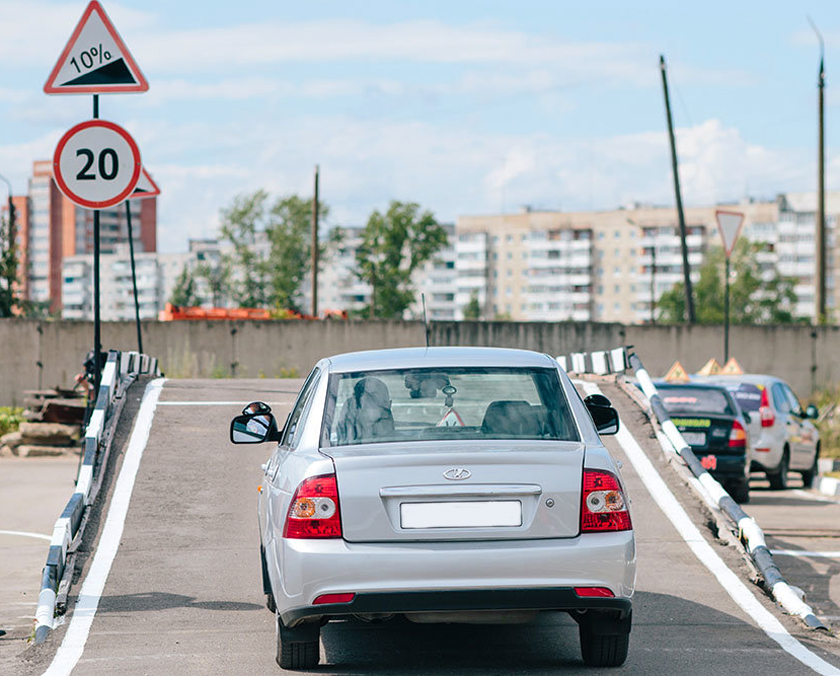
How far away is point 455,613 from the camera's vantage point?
233 inches

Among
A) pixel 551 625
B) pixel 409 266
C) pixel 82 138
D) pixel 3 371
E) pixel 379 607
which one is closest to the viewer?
pixel 379 607

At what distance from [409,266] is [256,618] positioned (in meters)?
108

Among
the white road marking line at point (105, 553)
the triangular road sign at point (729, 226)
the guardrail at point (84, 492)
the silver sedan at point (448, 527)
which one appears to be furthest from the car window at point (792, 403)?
the silver sedan at point (448, 527)

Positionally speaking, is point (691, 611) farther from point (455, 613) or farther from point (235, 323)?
point (235, 323)

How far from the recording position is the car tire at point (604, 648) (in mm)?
6489

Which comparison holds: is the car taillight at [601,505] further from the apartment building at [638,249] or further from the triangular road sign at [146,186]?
the apartment building at [638,249]

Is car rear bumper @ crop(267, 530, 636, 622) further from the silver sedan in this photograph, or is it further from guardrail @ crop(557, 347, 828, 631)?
guardrail @ crop(557, 347, 828, 631)

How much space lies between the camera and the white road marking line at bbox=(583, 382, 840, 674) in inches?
280

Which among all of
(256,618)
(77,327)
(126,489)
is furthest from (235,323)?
(256,618)

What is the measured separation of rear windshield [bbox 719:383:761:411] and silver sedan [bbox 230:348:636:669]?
41.6 ft

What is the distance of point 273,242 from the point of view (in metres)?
112

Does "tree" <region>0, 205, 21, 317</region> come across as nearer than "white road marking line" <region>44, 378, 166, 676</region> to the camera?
No

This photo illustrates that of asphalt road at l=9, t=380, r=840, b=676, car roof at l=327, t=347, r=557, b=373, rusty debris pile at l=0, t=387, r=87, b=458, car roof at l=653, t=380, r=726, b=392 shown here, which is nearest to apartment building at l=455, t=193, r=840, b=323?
rusty debris pile at l=0, t=387, r=87, b=458

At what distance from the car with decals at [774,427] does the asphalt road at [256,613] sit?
5767 millimetres
